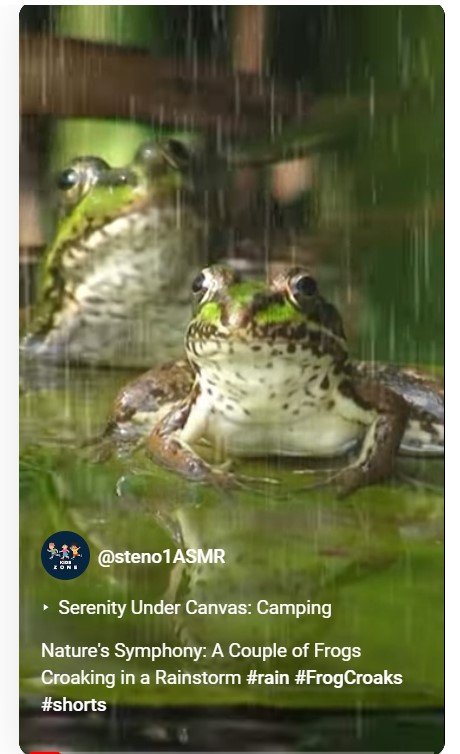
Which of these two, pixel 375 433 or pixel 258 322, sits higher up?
pixel 258 322

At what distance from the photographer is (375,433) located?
3.02m

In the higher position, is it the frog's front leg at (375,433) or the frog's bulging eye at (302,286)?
the frog's bulging eye at (302,286)

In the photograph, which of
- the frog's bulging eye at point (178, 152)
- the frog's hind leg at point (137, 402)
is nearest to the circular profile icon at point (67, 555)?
the frog's hind leg at point (137, 402)

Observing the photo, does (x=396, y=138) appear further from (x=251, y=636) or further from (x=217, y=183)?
(x=251, y=636)

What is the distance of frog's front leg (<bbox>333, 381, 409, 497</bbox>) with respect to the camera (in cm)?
299

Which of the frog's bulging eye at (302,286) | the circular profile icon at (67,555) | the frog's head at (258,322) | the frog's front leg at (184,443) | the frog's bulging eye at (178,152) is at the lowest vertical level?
the circular profile icon at (67,555)

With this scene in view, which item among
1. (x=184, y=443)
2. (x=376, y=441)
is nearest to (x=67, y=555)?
(x=184, y=443)

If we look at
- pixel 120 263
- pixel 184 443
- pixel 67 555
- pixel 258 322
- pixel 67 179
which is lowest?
pixel 67 555

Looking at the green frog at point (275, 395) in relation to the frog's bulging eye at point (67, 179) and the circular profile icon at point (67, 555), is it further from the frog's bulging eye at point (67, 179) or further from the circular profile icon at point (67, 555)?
the frog's bulging eye at point (67, 179)

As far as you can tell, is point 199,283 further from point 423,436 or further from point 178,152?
point 423,436

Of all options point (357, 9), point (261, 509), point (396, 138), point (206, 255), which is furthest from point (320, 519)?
point (357, 9)

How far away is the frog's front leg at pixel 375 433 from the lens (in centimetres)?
299

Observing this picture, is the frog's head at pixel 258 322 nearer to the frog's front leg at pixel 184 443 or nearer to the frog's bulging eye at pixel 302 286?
the frog's bulging eye at pixel 302 286

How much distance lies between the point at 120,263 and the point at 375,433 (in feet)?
2.19
